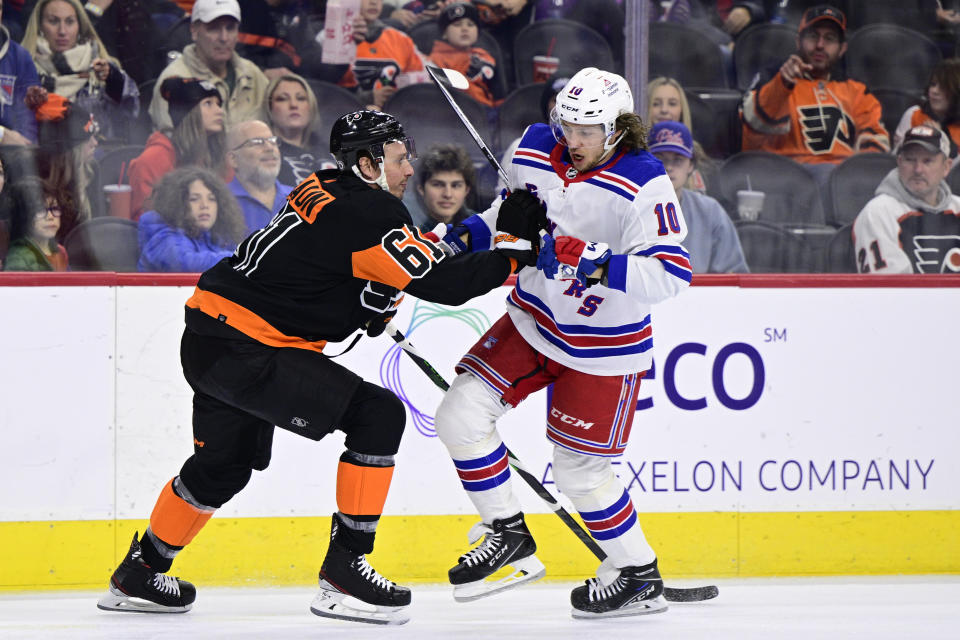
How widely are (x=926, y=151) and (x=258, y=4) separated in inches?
103

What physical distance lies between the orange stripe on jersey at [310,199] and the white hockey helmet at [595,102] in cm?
57

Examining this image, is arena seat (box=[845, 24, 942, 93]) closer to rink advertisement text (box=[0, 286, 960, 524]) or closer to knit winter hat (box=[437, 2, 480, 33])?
rink advertisement text (box=[0, 286, 960, 524])

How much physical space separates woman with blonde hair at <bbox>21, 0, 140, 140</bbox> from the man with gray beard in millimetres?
382

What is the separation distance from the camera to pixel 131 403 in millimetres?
3326

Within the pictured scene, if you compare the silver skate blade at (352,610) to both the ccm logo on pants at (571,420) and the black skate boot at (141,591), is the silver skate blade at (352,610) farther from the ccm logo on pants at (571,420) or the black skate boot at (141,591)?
the ccm logo on pants at (571,420)

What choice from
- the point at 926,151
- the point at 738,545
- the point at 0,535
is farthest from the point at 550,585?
the point at 926,151

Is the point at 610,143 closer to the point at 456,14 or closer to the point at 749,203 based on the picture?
the point at 749,203

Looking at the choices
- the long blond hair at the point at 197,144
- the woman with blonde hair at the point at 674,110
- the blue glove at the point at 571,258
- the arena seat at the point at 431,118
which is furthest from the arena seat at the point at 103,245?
the woman with blonde hair at the point at 674,110

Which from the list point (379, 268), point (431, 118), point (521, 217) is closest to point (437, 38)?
point (431, 118)

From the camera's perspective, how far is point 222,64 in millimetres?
4117

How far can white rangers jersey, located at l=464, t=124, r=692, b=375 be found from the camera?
8.24 feet

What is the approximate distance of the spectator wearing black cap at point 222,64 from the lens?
4078 mm

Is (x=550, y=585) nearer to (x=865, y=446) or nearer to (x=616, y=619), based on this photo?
(x=616, y=619)

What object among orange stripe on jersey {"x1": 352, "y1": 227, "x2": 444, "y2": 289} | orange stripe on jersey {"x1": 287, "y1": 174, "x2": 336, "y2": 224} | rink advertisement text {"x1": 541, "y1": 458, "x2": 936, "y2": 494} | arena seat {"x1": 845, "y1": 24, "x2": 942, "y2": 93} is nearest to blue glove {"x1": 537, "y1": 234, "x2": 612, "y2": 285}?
orange stripe on jersey {"x1": 352, "y1": 227, "x2": 444, "y2": 289}
